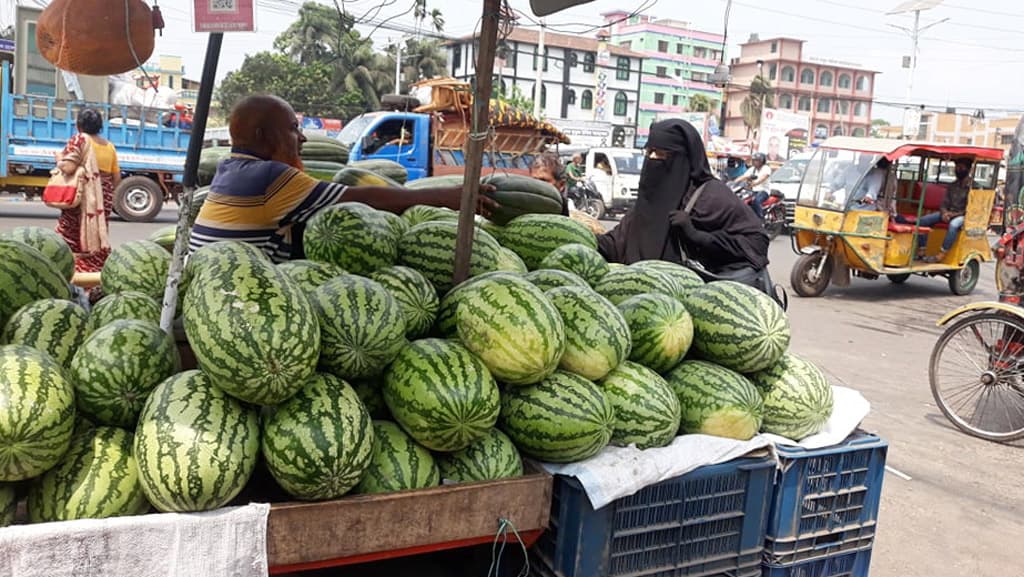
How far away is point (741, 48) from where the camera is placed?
11019cm

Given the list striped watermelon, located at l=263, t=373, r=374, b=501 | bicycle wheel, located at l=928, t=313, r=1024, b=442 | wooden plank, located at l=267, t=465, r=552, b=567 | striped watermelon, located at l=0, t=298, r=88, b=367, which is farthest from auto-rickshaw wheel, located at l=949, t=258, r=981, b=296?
striped watermelon, located at l=0, t=298, r=88, b=367

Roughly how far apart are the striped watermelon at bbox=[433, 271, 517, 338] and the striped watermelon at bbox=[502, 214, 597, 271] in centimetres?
81

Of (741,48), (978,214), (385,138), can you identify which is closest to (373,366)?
(978,214)

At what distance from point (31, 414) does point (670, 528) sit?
1751mm

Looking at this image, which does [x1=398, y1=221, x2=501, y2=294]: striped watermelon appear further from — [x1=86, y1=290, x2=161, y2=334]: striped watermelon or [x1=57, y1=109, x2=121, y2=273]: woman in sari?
[x1=57, y1=109, x2=121, y2=273]: woman in sari

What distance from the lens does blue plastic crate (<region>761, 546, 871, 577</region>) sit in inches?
104

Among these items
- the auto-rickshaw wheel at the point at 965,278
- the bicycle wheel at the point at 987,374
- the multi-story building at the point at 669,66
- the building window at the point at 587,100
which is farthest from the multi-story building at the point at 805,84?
the bicycle wheel at the point at 987,374

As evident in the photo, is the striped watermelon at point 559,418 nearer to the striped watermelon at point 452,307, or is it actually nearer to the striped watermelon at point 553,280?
the striped watermelon at point 452,307

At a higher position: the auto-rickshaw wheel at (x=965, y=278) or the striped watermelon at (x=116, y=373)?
the striped watermelon at (x=116, y=373)

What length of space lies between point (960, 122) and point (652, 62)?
111 feet

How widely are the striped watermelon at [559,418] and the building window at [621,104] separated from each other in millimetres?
85744

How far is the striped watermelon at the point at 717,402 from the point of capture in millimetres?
2619

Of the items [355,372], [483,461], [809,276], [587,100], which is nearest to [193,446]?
[355,372]

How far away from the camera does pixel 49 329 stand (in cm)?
232
